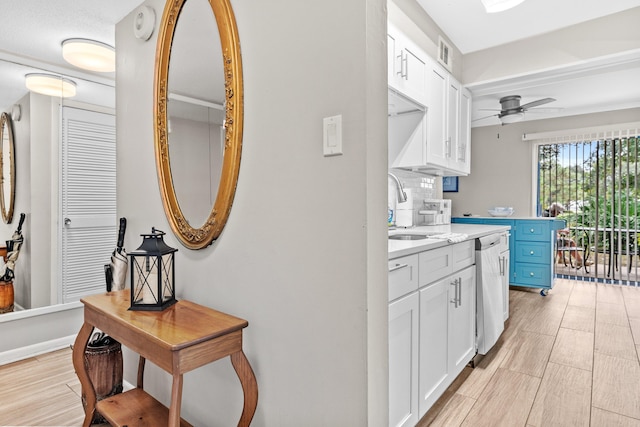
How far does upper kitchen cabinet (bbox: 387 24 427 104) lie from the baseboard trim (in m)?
3.10

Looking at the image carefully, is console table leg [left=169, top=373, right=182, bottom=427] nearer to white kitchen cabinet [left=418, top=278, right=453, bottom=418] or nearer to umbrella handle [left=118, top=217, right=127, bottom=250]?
white kitchen cabinet [left=418, top=278, right=453, bottom=418]

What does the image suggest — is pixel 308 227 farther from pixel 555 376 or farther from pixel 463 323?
pixel 555 376

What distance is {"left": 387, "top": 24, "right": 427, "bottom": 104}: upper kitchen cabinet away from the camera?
88.3 inches

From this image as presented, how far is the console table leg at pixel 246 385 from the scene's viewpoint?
1.25m

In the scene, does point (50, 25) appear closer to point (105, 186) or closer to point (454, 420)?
point (105, 186)

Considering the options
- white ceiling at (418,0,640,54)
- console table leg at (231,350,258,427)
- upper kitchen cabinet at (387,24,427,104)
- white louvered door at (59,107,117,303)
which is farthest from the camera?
white louvered door at (59,107,117,303)

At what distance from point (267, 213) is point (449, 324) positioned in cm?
127

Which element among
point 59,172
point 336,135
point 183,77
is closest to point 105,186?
point 59,172

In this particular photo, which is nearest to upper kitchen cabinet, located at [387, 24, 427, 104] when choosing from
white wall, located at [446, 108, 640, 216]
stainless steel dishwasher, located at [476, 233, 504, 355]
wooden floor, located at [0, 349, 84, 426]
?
stainless steel dishwasher, located at [476, 233, 504, 355]

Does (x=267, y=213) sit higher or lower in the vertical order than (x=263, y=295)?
higher

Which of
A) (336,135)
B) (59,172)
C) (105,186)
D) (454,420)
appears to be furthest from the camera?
(105,186)

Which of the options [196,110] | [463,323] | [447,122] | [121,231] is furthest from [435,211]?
[121,231]

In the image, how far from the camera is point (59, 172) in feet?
9.21

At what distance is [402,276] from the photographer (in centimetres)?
145
